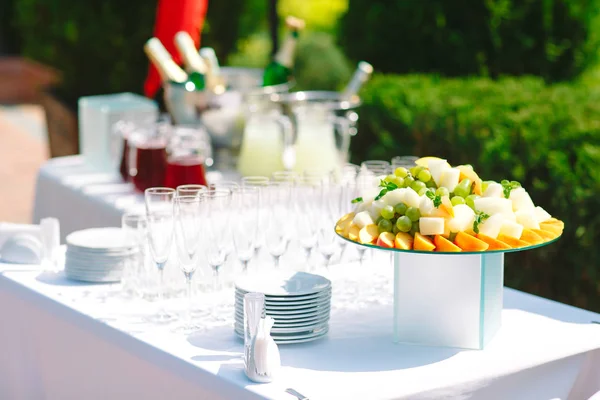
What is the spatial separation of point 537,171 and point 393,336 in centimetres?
188

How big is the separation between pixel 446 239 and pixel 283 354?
0.48 metres

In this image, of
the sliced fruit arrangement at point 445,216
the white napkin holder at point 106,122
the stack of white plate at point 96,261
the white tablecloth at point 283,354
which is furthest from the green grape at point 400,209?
the white napkin holder at point 106,122

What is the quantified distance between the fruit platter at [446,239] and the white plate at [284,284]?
17cm

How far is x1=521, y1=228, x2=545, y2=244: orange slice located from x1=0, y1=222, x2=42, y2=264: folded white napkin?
1.52m

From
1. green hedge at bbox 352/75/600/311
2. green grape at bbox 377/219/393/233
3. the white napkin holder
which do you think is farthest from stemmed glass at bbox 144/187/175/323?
green hedge at bbox 352/75/600/311

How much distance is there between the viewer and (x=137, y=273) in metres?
2.86

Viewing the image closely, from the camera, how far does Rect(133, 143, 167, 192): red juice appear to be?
4047 mm

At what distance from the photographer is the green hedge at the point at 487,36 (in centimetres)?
589

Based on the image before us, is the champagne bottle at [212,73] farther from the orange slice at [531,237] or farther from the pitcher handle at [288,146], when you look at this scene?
the orange slice at [531,237]

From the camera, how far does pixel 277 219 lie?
2865 mm

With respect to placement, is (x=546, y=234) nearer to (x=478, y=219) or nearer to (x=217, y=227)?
(x=478, y=219)

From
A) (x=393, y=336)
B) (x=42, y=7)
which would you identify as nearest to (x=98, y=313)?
(x=393, y=336)

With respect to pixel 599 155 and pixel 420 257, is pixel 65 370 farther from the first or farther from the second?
pixel 599 155

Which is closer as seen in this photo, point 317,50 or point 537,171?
point 537,171
